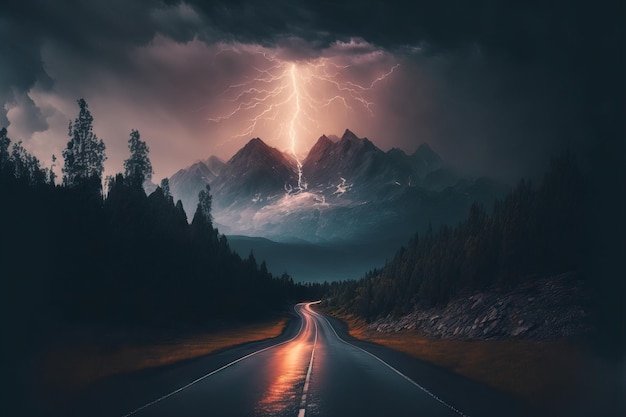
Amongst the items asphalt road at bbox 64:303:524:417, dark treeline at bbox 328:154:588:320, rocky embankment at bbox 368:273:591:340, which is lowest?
asphalt road at bbox 64:303:524:417

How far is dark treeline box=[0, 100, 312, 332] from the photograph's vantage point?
39.5m

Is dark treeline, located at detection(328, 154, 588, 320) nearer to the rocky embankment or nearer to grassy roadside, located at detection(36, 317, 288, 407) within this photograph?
the rocky embankment

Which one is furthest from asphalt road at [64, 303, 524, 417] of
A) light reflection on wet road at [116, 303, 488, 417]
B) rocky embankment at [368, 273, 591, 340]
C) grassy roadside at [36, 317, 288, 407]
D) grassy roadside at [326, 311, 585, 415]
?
rocky embankment at [368, 273, 591, 340]

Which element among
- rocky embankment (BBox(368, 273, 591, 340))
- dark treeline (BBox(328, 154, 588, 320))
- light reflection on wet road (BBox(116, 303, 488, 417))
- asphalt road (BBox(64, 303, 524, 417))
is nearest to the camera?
light reflection on wet road (BBox(116, 303, 488, 417))

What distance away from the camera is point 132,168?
285 feet

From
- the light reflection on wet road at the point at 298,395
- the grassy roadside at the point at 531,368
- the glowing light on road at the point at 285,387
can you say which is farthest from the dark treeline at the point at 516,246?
the light reflection on wet road at the point at 298,395

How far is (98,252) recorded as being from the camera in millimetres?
50219

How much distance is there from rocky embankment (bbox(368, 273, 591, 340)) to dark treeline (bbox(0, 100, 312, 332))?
125 ft

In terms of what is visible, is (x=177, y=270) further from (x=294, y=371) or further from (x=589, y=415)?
(x=589, y=415)

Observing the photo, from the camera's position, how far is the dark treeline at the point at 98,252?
3950 centimetres

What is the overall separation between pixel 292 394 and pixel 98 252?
41018 millimetres

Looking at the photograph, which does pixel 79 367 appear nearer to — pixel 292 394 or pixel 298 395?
pixel 292 394

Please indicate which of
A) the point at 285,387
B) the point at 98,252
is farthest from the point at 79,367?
the point at 98,252

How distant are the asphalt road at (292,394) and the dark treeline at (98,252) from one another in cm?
2367
